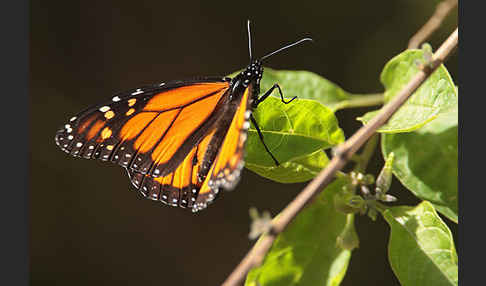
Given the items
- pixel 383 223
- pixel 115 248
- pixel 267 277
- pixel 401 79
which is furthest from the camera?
pixel 115 248

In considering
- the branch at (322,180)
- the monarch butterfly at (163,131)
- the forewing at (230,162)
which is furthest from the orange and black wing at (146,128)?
the branch at (322,180)

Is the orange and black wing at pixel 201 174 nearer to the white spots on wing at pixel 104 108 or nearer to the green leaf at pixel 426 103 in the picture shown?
the white spots on wing at pixel 104 108

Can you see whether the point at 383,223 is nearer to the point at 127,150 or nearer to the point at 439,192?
the point at 439,192

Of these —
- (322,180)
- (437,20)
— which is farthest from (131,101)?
(437,20)

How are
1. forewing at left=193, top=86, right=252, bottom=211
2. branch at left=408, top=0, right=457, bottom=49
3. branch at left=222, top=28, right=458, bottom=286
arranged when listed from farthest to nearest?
branch at left=408, top=0, right=457, bottom=49
forewing at left=193, top=86, right=252, bottom=211
branch at left=222, top=28, right=458, bottom=286

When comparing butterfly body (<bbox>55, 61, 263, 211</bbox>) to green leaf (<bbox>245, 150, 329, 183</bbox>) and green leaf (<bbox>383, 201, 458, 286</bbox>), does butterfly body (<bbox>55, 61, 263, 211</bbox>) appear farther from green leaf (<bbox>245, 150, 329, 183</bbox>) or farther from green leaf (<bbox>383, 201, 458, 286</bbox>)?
green leaf (<bbox>383, 201, 458, 286</bbox>)

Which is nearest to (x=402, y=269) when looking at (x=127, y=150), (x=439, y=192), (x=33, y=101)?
(x=439, y=192)

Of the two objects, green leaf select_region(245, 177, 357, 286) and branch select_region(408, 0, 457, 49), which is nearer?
green leaf select_region(245, 177, 357, 286)

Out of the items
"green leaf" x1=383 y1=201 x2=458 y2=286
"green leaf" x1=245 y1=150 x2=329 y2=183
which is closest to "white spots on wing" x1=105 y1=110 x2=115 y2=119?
"green leaf" x1=245 y1=150 x2=329 y2=183
